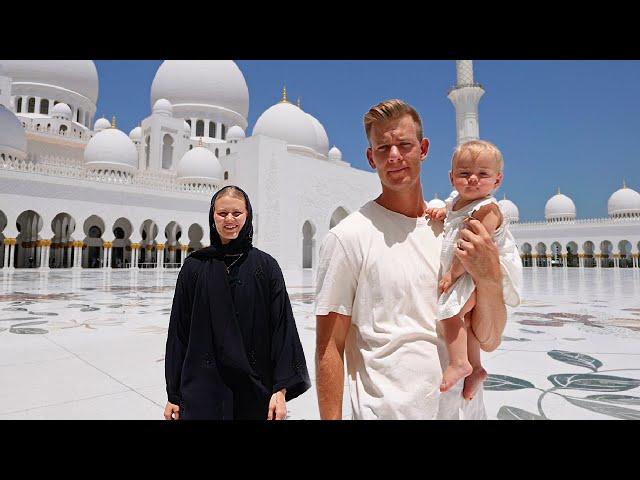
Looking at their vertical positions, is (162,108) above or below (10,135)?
above

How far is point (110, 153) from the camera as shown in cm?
1413

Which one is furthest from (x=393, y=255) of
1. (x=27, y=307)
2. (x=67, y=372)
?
(x=27, y=307)

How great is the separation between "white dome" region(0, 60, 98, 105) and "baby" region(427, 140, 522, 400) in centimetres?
1857

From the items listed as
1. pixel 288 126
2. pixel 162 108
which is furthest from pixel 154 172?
pixel 288 126

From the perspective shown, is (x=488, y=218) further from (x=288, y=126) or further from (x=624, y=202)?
(x=624, y=202)

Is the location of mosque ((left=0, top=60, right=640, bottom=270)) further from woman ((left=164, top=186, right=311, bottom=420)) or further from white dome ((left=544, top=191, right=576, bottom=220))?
woman ((left=164, top=186, right=311, bottom=420))

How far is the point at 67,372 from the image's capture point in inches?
78.8

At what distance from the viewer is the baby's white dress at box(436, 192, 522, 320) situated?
0.79 m

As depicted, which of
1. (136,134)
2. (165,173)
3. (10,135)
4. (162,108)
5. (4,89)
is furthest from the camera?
(136,134)

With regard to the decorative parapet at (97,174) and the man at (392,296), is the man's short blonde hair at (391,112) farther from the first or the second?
the decorative parapet at (97,174)

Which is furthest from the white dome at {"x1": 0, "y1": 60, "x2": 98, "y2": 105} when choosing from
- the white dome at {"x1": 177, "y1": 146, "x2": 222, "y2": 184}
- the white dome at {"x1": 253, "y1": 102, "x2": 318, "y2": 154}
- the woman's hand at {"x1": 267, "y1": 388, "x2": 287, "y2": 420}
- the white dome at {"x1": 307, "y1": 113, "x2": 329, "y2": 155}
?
the woman's hand at {"x1": 267, "y1": 388, "x2": 287, "y2": 420}

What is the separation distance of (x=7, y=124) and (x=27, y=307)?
416 inches

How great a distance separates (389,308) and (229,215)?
0.51 m

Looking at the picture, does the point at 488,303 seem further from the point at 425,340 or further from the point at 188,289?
the point at 188,289
